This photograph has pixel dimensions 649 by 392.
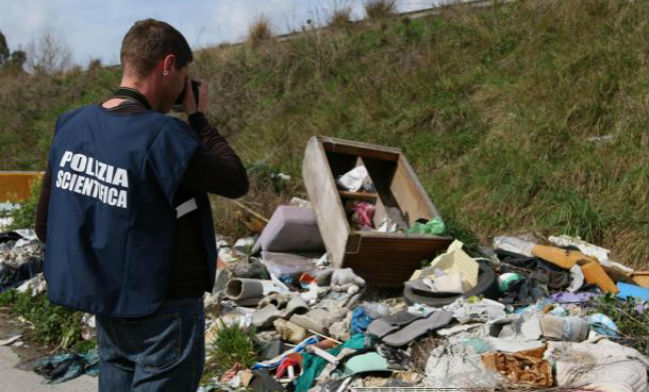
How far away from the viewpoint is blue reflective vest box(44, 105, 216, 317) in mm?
2127

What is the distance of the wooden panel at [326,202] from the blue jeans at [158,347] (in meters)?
3.82

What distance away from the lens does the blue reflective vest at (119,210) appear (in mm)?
2127

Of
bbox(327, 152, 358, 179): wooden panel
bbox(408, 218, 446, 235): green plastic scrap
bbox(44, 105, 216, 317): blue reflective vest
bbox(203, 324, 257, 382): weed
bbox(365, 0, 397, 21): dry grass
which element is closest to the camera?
bbox(44, 105, 216, 317): blue reflective vest

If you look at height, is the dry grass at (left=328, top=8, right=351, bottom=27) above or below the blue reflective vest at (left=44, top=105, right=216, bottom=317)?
above

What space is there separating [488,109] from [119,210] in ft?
27.3

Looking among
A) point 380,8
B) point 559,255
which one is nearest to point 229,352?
point 559,255

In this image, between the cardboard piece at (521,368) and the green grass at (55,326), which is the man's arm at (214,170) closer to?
the cardboard piece at (521,368)

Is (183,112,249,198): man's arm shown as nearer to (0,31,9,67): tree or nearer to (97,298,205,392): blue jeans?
(97,298,205,392): blue jeans

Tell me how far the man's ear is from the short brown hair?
0.4 inches

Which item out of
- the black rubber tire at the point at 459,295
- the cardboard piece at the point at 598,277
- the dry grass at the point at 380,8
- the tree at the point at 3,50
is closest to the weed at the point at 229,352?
the black rubber tire at the point at 459,295

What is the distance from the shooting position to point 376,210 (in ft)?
25.0

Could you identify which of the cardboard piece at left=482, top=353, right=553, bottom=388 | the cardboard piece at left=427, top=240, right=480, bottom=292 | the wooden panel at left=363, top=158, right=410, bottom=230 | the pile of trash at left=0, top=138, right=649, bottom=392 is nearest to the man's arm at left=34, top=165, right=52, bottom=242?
the pile of trash at left=0, top=138, right=649, bottom=392

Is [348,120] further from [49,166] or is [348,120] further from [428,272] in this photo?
[49,166]

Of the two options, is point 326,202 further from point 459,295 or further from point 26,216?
point 26,216
